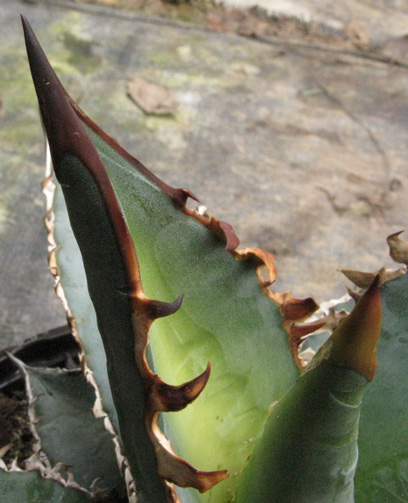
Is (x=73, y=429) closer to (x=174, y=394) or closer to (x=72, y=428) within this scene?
(x=72, y=428)

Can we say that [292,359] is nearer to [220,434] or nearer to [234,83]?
[220,434]

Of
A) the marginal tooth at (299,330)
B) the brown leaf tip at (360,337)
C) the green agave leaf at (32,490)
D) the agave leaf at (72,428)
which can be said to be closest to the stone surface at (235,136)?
Result: the agave leaf at (72,428)

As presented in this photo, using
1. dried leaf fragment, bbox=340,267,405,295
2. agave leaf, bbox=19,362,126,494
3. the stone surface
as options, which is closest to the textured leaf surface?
agave leaf, bbox=19,362,126,494

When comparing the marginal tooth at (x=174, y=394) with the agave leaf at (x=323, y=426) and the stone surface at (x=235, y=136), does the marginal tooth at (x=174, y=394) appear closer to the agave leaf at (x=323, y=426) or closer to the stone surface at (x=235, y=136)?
the agave leaf at (x=323, y=426)

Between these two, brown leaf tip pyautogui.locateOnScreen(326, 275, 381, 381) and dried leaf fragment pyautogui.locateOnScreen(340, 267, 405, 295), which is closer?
brown leaf tip pyautogui.locateOnScreen(326, 275, 381, 381)

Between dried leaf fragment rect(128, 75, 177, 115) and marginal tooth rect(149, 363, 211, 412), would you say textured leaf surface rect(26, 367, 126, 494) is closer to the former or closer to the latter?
marginal tooth rect(149, 363, 211, 412)

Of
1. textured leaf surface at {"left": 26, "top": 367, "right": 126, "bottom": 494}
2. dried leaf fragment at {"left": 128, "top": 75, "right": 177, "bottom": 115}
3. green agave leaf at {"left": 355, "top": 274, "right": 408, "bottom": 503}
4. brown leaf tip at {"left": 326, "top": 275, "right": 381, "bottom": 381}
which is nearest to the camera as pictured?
brown leaf tip at {"left": 326, "top": 275, "right": 381, "bottom": 381}

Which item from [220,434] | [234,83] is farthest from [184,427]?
[234,83]
